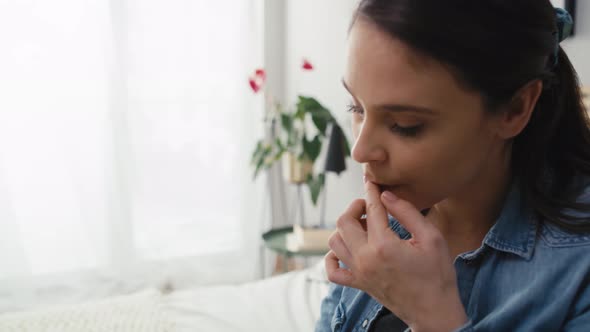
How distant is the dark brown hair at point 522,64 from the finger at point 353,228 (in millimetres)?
238

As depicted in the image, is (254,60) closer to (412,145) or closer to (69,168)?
(69,168)

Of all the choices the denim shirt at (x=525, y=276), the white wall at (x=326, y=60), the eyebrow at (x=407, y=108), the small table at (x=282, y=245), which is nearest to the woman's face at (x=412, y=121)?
the eyebrow at (x=407, y=108)

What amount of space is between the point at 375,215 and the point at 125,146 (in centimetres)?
205

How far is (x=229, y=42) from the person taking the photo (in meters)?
2.61

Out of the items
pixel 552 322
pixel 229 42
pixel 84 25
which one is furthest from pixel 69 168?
pixel 552 322

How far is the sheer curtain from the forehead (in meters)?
2.01

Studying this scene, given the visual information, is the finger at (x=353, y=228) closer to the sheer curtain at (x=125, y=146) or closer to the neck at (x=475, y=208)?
the neck at (x=475, y=208)

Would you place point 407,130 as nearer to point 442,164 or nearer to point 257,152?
point 442,164

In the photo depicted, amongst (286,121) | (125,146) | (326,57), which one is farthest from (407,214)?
(125,146)

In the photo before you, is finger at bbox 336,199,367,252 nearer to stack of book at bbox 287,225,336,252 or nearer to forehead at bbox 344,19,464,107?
forehead at bbox 344,19,464,107

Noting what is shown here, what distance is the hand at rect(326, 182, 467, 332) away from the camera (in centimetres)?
60

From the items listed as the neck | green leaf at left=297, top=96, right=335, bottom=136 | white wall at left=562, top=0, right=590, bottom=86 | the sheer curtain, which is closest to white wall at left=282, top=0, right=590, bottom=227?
the sheer curtain

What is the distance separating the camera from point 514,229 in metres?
0.71

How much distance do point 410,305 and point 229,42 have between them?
2225 millimetres
